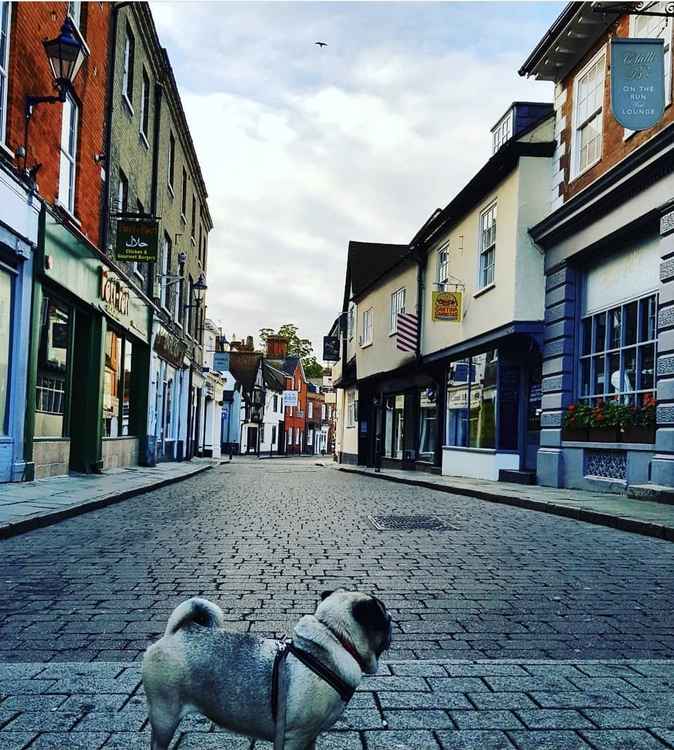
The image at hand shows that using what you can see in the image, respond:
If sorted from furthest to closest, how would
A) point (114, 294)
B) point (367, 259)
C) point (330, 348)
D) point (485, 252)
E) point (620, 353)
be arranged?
1. point (330, 348)
2. point (367, 259)
3. point (485, 252)
4. point (114, 294)
5. point (620, 353)

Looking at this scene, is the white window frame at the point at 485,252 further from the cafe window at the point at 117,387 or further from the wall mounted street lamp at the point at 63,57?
the wall mounted street lamp at the point at 63,57

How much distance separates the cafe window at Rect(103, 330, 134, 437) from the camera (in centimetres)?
1812

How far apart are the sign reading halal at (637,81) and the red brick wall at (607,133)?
30.7 inches

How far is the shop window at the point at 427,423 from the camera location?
24500mm

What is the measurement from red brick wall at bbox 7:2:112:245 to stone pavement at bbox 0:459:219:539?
481 cm

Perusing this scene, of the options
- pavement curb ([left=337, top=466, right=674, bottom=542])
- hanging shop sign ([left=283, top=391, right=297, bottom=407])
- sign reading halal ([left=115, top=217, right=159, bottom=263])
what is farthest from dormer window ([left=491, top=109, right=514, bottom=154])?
hanging shop sign ([left=283, top=391, right=297, bottom=407])

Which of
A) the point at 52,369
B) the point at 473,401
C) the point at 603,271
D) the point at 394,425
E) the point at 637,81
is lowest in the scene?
the point at 394,425

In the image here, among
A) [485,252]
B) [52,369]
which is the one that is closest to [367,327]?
[485,252]

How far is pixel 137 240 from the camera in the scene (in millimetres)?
17234

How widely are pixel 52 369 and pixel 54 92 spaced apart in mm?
4847

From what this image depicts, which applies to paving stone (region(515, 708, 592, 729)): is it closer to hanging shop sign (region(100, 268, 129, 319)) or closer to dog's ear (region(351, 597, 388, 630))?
dog's ear (region(351, 597, 388, 630))

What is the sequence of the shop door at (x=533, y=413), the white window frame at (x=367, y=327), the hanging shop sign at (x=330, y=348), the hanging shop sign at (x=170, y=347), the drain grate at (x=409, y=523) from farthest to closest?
the hanging shop sign at (x=330, y=348) < the white window frame at (x=367, y=327) < the hanging shop sign at (x=170, y=347) < the shop door at (x=533, y=413) < the drain grate at (x=409, y=523)

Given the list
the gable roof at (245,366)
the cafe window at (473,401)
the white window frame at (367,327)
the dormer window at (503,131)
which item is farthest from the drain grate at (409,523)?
the gable roof at (245,366)

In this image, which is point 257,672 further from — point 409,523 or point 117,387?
point 117,387
